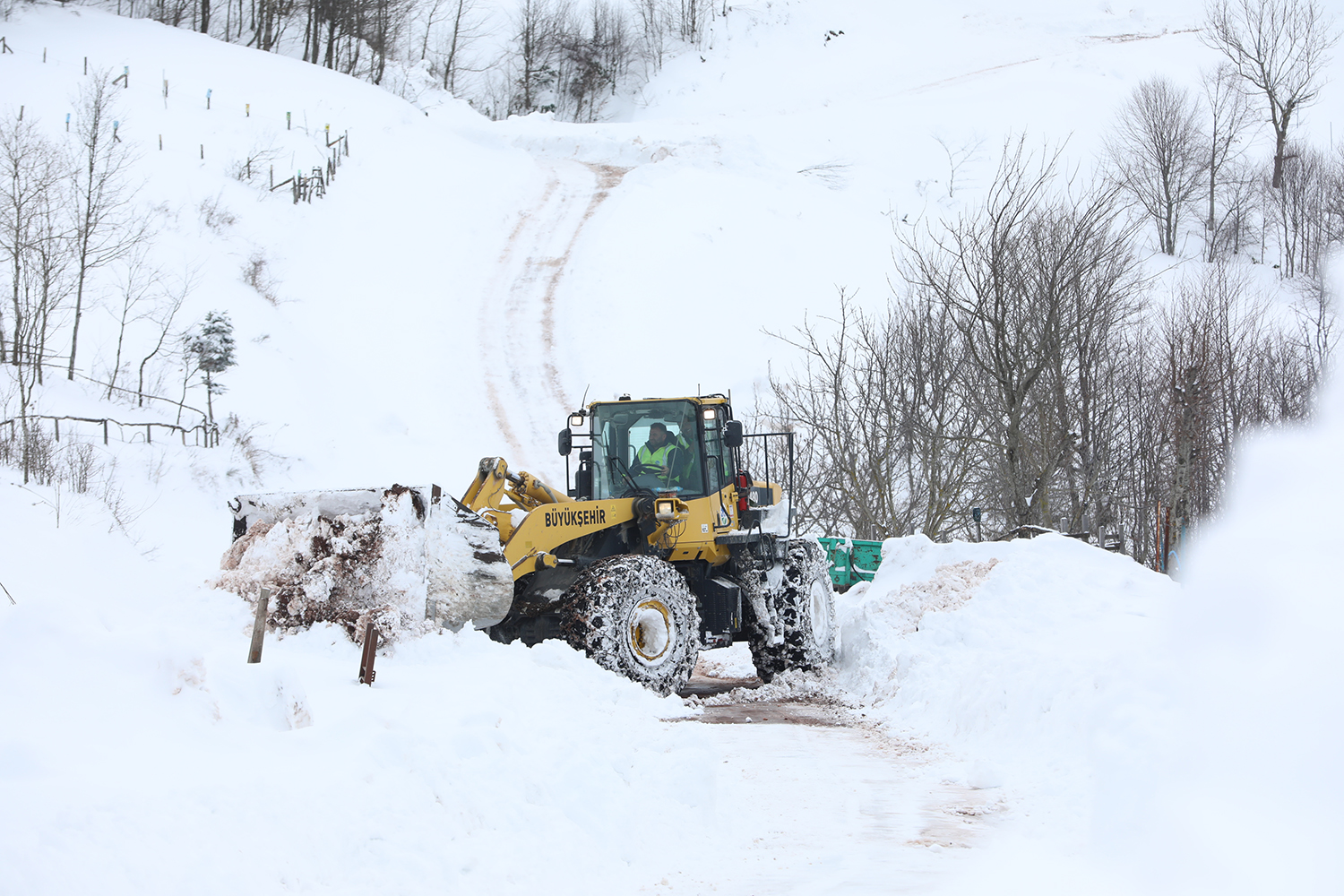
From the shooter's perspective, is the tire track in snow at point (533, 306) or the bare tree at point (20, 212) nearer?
the bare tree at point (20, 212)

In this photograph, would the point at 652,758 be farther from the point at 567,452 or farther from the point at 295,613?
the point at 567,452

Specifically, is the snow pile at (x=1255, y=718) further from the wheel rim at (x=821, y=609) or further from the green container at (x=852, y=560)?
the green container at (x=852, y=560)

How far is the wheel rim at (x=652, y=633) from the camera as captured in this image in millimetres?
9188

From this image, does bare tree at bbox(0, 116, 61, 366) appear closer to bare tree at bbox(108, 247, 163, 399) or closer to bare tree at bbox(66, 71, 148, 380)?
bare tree at bbox(66, 71, 148, 380)

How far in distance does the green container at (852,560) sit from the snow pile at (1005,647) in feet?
12.3

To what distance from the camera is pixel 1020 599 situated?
1009 centimetres

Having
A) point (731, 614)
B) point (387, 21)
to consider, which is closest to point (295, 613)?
point (731, 614)

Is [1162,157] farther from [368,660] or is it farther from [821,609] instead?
[368,660]

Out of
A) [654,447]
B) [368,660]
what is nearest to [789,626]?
[654,447]

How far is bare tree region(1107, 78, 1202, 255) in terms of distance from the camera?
41.6 meters

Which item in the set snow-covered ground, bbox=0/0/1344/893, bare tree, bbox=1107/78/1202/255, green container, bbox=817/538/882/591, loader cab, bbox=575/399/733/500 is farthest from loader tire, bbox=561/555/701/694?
bare tree, bbox=1107/78/1202/255

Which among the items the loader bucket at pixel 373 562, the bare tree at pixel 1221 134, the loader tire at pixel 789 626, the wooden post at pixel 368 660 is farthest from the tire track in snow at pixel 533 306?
the bare tree at pixel 1221 134

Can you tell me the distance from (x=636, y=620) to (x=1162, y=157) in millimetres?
40410

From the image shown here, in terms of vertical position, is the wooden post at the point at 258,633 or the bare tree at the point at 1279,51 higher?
the bare tree at the point at 1279,51
